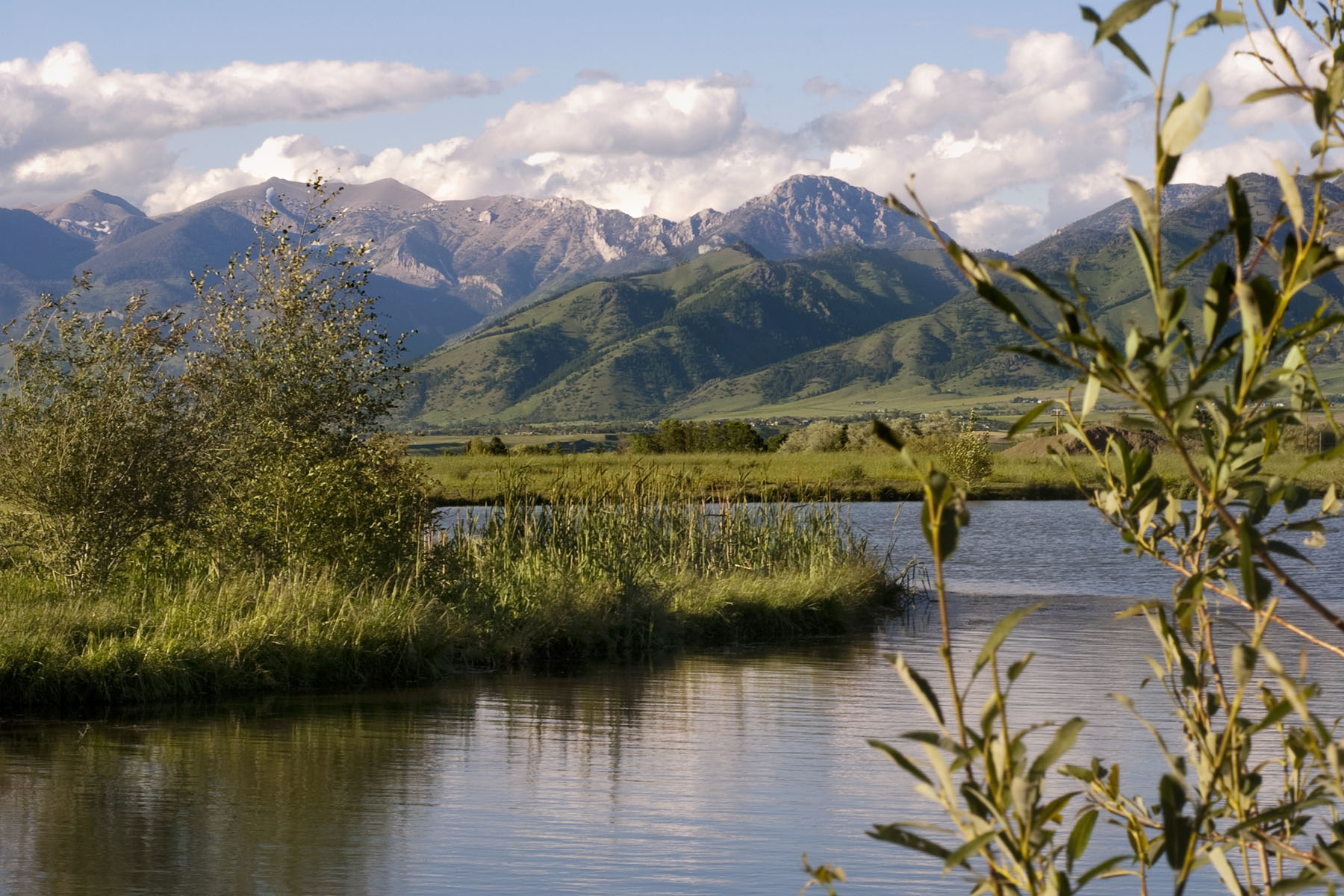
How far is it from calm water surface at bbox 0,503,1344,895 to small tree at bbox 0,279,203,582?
11.8ft

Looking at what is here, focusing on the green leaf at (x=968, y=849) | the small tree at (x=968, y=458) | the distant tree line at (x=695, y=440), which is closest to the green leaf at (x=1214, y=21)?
the green leaf at (x=968, y=849)

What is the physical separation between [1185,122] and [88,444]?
14168 mm

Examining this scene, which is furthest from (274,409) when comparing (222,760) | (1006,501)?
(1006,501)

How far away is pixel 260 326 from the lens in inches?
679

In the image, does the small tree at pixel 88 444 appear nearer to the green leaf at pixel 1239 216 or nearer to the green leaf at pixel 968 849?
the green leaf at pixel 968 849

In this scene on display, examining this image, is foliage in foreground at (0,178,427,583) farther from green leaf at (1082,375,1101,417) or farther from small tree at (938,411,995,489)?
small tree at (938,411,995,489)

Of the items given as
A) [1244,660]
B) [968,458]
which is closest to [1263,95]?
[1244,660]

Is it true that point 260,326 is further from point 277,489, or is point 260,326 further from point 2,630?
point 2,630

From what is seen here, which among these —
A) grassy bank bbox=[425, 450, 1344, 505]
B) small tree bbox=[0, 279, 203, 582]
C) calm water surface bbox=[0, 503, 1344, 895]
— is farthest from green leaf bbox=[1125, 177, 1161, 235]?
grassy bank bbox=[425, 450, 1344, 505]

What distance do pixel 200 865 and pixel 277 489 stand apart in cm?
824

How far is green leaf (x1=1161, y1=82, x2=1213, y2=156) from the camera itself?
158cm

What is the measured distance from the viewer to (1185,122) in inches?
63.8

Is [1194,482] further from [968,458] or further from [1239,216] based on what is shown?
[968,458]

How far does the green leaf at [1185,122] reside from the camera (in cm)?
158
